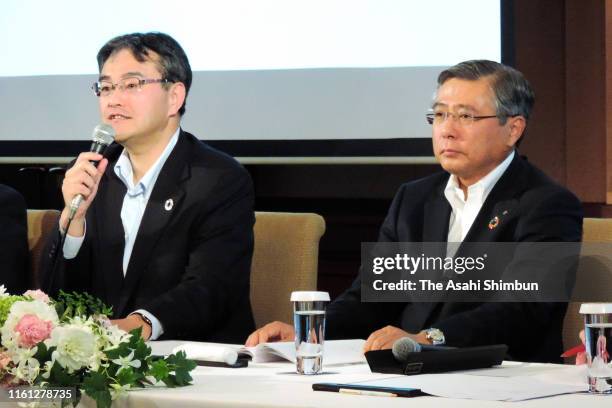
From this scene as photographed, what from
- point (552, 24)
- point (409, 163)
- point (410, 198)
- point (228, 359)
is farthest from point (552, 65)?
point (228, 359)

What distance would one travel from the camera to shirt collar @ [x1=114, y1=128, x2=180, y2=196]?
3062 mm

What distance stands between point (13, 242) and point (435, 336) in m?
1.33

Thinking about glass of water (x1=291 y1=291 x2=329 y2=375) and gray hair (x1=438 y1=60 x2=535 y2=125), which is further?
gray hair (x1=438 y1=60 x2=535 y2=125)

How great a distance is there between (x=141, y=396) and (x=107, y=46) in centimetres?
161

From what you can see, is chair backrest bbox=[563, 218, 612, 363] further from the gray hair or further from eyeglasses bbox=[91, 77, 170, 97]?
eyeglasses bbox=[91, 77, 170, 97]

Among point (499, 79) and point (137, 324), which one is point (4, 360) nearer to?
point (137, 324)

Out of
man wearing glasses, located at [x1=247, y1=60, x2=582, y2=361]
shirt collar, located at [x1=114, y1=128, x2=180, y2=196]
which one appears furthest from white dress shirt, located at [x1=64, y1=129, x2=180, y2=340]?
man wearing glasses, located at [x1=247, y1=60, x2=582, y2=361]

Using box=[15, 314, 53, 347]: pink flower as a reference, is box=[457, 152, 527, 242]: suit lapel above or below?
above

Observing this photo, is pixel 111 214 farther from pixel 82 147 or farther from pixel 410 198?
pixel 82 147

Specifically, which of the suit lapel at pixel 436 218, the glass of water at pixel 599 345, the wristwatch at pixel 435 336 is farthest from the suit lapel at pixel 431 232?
the glass of water at pixel 599 345

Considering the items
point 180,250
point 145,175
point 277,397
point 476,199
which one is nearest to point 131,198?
point 145,175

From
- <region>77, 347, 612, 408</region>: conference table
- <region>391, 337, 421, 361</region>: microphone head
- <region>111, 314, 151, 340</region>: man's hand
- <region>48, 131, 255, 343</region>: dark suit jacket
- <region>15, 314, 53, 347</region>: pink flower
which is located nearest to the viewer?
<region>77, 347, 612, 408</region>: conference table

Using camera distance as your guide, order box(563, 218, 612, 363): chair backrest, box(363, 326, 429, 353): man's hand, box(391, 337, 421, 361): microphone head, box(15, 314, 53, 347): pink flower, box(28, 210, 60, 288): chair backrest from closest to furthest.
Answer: box(15, 314, 53, 347): pink flower < box(391, 337, 421, 361): microphone head < box(363, 326, 429, 353): man's hand < box(563, 218, 612, 363): chair backrest < box(28, 210, 60, 288): chair backrest

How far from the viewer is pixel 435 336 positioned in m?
Result: 2.44
